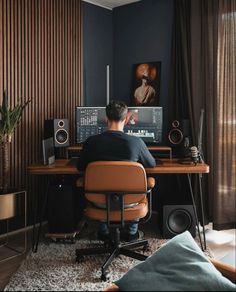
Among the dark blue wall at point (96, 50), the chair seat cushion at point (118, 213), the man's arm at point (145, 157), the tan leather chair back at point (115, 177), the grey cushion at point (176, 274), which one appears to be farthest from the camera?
the dark blue wall at point (96, 50)

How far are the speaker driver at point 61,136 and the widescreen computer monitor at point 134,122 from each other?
6.1 inches

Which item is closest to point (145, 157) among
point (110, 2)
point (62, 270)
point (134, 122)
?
point (134, 122)

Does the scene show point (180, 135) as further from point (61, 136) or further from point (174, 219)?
point (61, 136)

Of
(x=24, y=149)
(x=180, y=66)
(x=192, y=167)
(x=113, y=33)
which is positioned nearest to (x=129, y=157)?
(x=192, y=167)

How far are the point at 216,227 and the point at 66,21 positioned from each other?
263 cm

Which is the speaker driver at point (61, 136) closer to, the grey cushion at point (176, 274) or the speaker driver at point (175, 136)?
the speaker driver at point (175, 136)

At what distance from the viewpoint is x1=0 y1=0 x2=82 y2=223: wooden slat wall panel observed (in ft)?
10.3

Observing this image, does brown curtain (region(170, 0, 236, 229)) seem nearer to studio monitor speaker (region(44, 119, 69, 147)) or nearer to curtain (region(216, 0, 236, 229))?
curtain (region(216, 0, 236, 229))

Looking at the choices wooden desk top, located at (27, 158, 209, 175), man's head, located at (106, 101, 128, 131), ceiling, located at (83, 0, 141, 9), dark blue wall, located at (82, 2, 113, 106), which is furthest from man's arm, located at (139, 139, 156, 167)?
ceiling, located at (83, 0, 141, 9)

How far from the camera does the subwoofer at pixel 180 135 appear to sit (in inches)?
130

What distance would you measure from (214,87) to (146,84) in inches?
34.1

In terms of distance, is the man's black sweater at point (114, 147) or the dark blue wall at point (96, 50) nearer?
the man's black sweater at point (114, 147)

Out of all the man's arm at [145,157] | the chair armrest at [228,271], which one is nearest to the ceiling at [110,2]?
the man's arm at [145,157]

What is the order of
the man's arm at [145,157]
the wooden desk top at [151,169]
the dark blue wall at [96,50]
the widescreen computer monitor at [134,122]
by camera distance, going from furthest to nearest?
the dark blue wall at [96,50], the widescreen computer monitor at [134,122], the wooden desk top at [151,169], the man's arm at [145,157]
